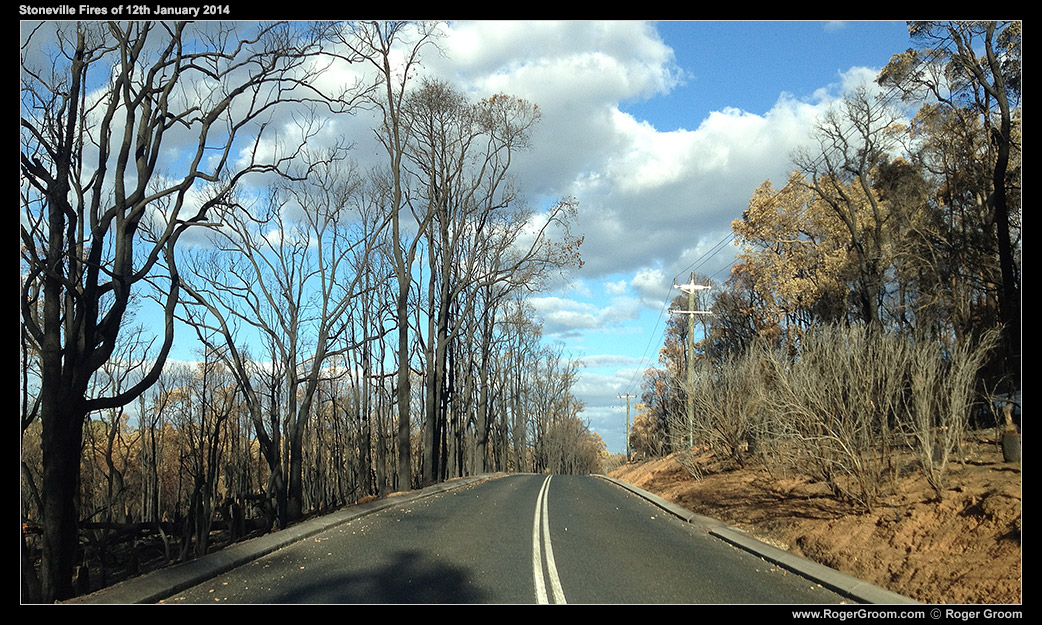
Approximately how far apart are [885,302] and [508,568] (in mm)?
25920

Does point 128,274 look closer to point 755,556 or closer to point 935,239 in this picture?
point 755,556

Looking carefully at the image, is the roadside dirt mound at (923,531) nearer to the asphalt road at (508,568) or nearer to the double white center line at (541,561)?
the asphalt road at (508,568)

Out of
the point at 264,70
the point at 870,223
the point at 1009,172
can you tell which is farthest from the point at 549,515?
the point at 870,223

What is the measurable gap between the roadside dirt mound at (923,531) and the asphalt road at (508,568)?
1.06 meters

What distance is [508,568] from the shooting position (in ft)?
29.0

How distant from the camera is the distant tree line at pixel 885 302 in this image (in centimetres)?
1169

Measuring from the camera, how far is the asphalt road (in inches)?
292

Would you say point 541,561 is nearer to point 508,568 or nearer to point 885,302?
point 508,568

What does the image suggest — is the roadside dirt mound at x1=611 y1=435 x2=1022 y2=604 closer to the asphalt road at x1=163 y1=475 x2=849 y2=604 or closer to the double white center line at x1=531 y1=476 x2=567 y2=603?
the asphalt road at x1=163 y1=475 x2=849 y2=604

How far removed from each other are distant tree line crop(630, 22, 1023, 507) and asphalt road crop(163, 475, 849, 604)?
3.06 m

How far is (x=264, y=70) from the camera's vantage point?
43.3 ft

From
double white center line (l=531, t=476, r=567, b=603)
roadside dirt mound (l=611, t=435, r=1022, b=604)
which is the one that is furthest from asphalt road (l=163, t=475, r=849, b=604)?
roadside dirt mound (l=611, t=435, r=1022, b=604)

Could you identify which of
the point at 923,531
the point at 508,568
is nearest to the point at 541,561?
the point at 508,568
